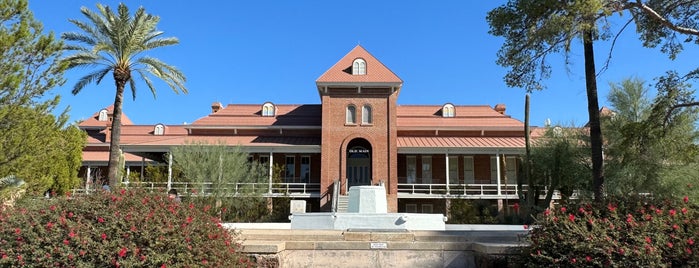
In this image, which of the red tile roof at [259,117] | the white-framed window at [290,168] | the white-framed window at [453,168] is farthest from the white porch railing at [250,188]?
the white-framed window at [453,168]

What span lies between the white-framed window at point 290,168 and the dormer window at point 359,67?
6786mm

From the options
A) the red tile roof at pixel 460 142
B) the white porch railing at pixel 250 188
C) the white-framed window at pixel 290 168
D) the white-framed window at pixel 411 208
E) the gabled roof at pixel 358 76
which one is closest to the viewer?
the white porch railing at pixel 250 188

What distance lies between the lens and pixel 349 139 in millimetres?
30594

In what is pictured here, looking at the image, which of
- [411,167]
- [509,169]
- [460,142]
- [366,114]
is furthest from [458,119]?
[366,114]

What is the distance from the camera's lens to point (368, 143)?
31656 millimetres

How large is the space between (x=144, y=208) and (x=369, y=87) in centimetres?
2451

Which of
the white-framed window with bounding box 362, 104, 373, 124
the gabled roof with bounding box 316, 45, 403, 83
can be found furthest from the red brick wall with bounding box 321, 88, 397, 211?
the gabled roof with bounding box 316, 45, 403, 83

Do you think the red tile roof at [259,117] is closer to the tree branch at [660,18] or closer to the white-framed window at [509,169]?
the white-framed window at [509,169]

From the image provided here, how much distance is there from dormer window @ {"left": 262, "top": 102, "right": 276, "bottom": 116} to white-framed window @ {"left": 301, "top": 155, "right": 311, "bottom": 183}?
490 cm

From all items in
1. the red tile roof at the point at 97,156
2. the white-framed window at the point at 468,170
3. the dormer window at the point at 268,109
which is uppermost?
the dormer window at the point at 268,109

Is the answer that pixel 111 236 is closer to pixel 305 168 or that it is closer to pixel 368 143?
pixel 368 143

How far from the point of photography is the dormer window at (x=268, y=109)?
3559 centimetres

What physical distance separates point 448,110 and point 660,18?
2467 cm

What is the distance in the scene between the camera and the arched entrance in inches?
1252
